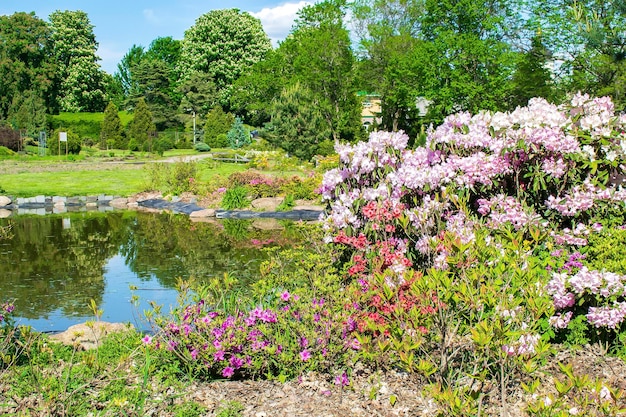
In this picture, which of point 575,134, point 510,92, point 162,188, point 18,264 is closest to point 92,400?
point 575,134

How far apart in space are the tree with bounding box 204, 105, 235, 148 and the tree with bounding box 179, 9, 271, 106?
9659mm

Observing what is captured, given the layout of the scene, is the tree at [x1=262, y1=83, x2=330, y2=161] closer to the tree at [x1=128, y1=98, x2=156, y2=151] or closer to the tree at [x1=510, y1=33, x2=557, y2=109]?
the tree at [x1=510, y1=33, x2=557, y2=109]

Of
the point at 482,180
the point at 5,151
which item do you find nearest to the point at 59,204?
the point at 482,180

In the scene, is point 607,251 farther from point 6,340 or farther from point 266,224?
point 266,224

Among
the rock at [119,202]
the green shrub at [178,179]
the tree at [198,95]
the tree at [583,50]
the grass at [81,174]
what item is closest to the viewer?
the rock at [119,202]

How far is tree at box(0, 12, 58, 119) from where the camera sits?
46719 millimetres

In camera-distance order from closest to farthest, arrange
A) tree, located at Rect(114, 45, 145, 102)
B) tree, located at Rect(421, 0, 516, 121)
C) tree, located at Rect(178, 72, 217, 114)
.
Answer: tree, located at Rect(421, 0, 516, 121)
tree, located at Rect(178, 72, 217, 114)
tree, located at Rect(114, 45, 145, 102)

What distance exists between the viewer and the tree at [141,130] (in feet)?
132

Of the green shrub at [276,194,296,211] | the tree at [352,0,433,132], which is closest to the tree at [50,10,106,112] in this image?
the tree at [352,0,433,132]

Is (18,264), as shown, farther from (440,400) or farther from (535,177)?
(440,400)

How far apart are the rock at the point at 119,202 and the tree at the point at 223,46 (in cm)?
3859

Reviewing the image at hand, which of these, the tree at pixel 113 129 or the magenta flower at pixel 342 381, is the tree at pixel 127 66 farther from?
the magenta flower at pixel 342 381

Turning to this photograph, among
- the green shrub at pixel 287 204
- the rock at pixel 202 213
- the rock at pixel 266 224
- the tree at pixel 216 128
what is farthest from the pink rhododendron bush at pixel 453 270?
the tree at pixel 216 128

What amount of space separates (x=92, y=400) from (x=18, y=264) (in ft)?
22.2
